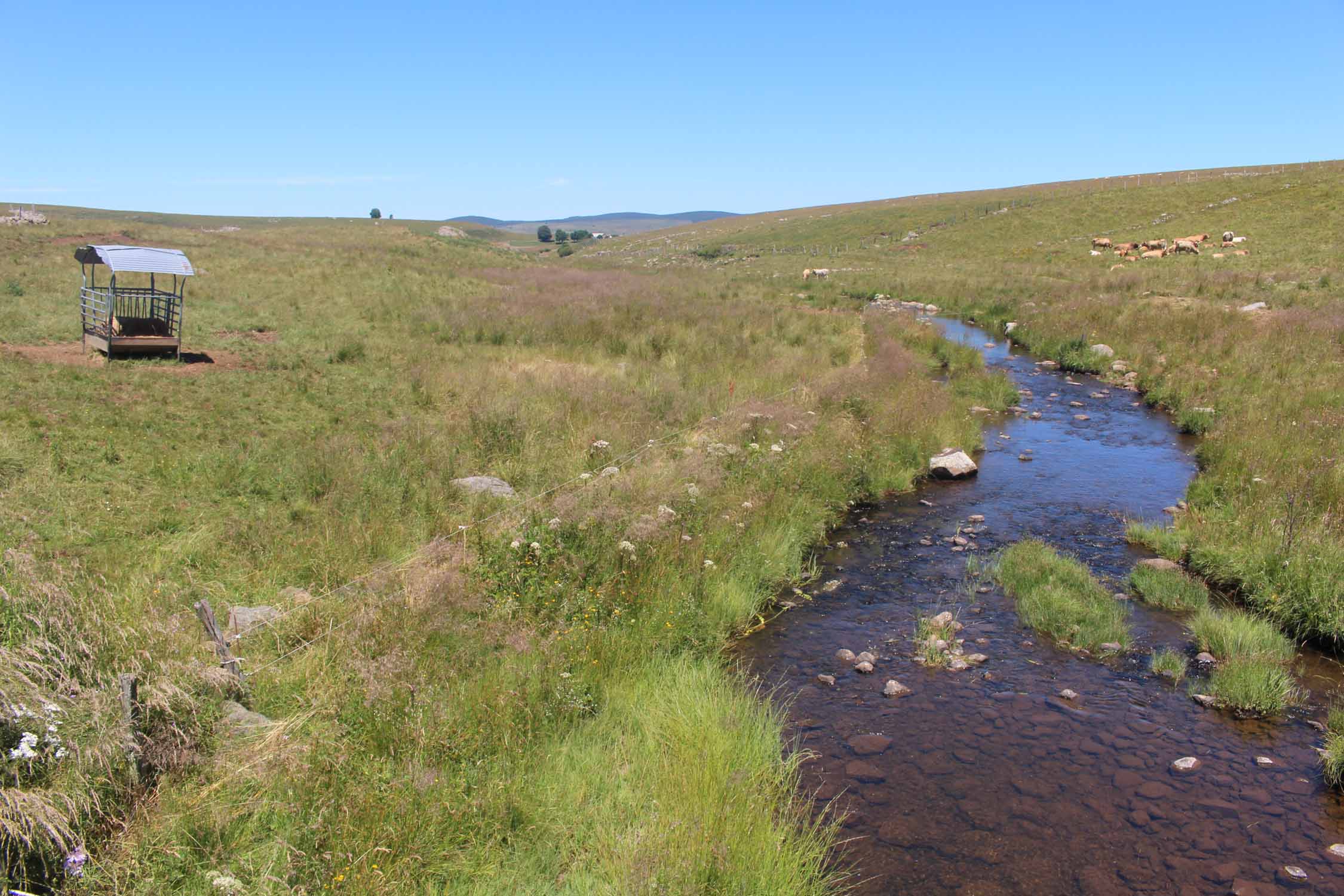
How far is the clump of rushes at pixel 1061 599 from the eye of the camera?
7.88 m

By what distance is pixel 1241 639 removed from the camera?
7344 millimetres

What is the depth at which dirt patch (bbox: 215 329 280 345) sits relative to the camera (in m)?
17.7

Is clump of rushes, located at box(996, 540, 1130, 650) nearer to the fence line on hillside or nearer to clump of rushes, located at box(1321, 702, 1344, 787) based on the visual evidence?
clump of rushes, located at box(1321, 702, 1344, 787)

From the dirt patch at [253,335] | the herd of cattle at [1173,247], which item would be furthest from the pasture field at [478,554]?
the herd of cattle at [1173,247]

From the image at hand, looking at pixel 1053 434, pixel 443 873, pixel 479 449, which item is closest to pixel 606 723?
pixel 443 873

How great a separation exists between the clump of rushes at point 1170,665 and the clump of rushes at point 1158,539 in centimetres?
270

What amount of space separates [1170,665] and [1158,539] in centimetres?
323

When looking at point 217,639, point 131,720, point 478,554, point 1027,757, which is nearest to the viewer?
point 131,720

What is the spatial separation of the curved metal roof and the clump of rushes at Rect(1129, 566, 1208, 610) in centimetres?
1565

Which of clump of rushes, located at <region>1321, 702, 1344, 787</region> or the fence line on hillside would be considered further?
the fence line on hillside

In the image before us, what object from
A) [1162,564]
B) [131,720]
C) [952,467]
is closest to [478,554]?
[131,720]

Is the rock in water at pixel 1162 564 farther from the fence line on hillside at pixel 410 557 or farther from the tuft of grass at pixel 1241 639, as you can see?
the fence line on hillside at pixel 410 557

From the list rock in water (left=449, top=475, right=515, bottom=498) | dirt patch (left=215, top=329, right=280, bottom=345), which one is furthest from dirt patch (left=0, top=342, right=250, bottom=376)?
rock in water (left=449, top=475, right=515, bottom=498)

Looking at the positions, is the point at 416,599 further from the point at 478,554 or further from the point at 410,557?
the point at 410,557
